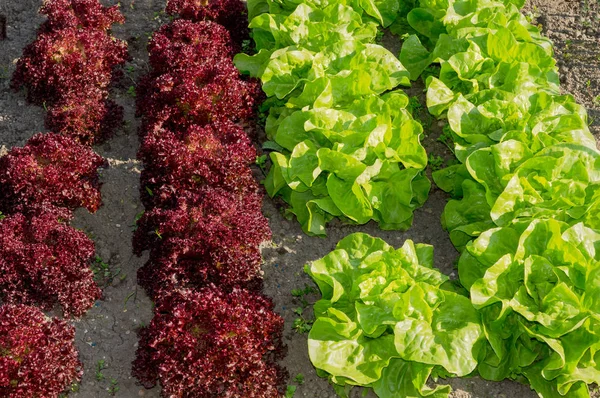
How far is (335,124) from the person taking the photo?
5.72m

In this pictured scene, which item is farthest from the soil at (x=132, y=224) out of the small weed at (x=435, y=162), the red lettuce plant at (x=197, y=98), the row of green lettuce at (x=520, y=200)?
the red lettuce plant at (x=197, y=98)

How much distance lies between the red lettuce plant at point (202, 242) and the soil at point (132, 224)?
0.32 meters

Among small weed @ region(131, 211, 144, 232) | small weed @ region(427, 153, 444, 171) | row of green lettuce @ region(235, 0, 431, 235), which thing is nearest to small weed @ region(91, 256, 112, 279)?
small weed @ region(131, 211, 144, 232)

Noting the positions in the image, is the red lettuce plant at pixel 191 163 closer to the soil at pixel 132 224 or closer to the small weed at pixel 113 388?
the soil at pixel 132 224

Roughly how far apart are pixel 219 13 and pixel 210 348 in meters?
3.73

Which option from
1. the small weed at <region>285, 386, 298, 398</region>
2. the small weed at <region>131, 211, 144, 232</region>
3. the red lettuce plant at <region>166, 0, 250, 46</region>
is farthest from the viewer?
the red lettuce plant at <region>166, 0, 250, 46</region>

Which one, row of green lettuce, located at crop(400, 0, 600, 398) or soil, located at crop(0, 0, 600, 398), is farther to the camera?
soil, located at crop(0, 0, 600, 398)

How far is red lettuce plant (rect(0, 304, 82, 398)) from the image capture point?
4.53 meters

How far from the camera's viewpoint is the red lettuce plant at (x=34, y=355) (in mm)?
4527

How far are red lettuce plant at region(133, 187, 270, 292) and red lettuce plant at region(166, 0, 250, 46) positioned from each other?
7.51 ft

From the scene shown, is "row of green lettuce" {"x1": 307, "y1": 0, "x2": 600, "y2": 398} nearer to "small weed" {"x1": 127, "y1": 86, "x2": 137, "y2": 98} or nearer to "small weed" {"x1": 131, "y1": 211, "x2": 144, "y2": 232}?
"small weed" {"x1": 131, "y1": 211, "x2": 144, "y2": 232}

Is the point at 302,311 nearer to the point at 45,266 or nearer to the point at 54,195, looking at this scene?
the point at 45,266

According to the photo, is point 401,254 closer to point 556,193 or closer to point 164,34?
point 556,193

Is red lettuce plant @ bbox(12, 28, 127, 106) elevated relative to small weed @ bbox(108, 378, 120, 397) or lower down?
elevated
